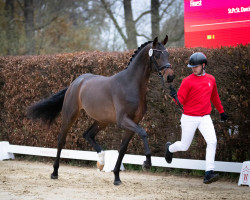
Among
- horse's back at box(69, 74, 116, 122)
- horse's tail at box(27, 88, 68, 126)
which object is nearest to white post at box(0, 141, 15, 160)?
horse's tail at box(27, 88, 68, 126)

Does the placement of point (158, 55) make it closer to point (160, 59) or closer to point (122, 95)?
point (160, 59)

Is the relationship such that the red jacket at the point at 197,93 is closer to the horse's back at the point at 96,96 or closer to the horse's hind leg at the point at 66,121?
the horse's back at the point at 96,96

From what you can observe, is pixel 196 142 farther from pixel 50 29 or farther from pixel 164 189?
pixel 50 29

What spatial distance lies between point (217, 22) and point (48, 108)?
3.79m

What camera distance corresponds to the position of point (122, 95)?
6000 mm

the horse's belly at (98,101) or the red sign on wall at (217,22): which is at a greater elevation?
the red sign on wall at (217,22)

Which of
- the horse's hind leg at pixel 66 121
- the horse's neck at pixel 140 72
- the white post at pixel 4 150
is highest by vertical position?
the horse's neck at pixel 140 72

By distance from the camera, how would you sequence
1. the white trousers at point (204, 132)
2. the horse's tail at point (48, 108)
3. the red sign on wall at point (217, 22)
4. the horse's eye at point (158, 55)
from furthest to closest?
1. the horse's tail at point (48, 108)
2. the red sign on wall at point (217, 22)
3. the horse's eye at point (158, 55)
4. the white trousers at point (204, 132)

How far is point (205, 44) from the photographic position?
8023 millimetres

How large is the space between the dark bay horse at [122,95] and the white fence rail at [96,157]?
1193 millimetres

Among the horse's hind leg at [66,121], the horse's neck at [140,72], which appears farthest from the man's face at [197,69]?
the horse's hind leg at [66,121]

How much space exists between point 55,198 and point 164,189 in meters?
1.76

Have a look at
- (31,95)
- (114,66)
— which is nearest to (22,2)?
(31,95)

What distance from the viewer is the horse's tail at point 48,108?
303 inches
